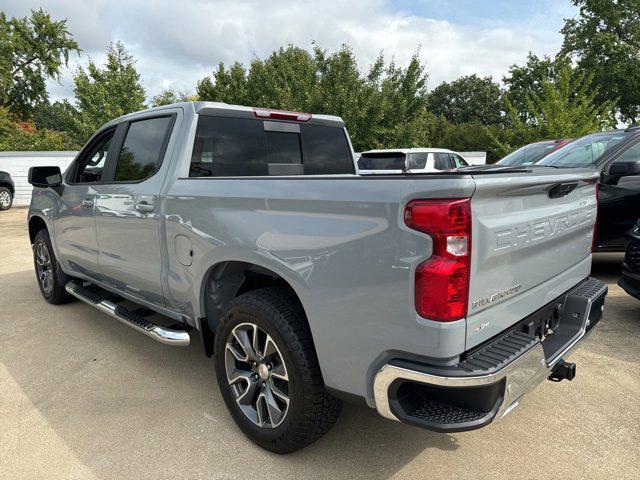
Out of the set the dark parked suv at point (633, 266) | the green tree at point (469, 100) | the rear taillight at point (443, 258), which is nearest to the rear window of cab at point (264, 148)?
the rear taillight at point (443, 258)

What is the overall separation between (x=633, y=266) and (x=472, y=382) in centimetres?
323

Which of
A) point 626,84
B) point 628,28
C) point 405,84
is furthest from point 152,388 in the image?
point 628,28

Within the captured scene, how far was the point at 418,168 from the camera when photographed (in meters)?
11.3

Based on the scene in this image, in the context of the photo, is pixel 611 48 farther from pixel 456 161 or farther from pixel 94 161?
pixel 94 161

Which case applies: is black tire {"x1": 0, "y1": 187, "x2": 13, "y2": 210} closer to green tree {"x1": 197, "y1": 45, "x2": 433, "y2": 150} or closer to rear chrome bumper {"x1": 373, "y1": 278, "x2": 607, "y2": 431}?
green tree {"x1": 197, "y1": 45, "x2": 433, "y2": 150}

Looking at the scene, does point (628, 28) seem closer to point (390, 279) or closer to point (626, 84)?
point (626, 84)

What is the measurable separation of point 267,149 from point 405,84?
20943 mm

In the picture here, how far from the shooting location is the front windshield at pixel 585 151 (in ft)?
18.5

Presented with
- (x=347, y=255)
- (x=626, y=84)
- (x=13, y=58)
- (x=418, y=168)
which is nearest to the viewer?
(x=347, y=255)

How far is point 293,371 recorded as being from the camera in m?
2.24

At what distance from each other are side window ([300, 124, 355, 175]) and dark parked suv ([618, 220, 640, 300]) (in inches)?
101

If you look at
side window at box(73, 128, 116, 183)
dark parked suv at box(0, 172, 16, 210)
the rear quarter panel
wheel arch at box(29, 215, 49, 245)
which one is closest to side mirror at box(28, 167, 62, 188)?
side window at box(73, 128, 116, 183)

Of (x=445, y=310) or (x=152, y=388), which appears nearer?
(x=445, y=310)

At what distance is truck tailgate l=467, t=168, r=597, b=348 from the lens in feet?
6.06
